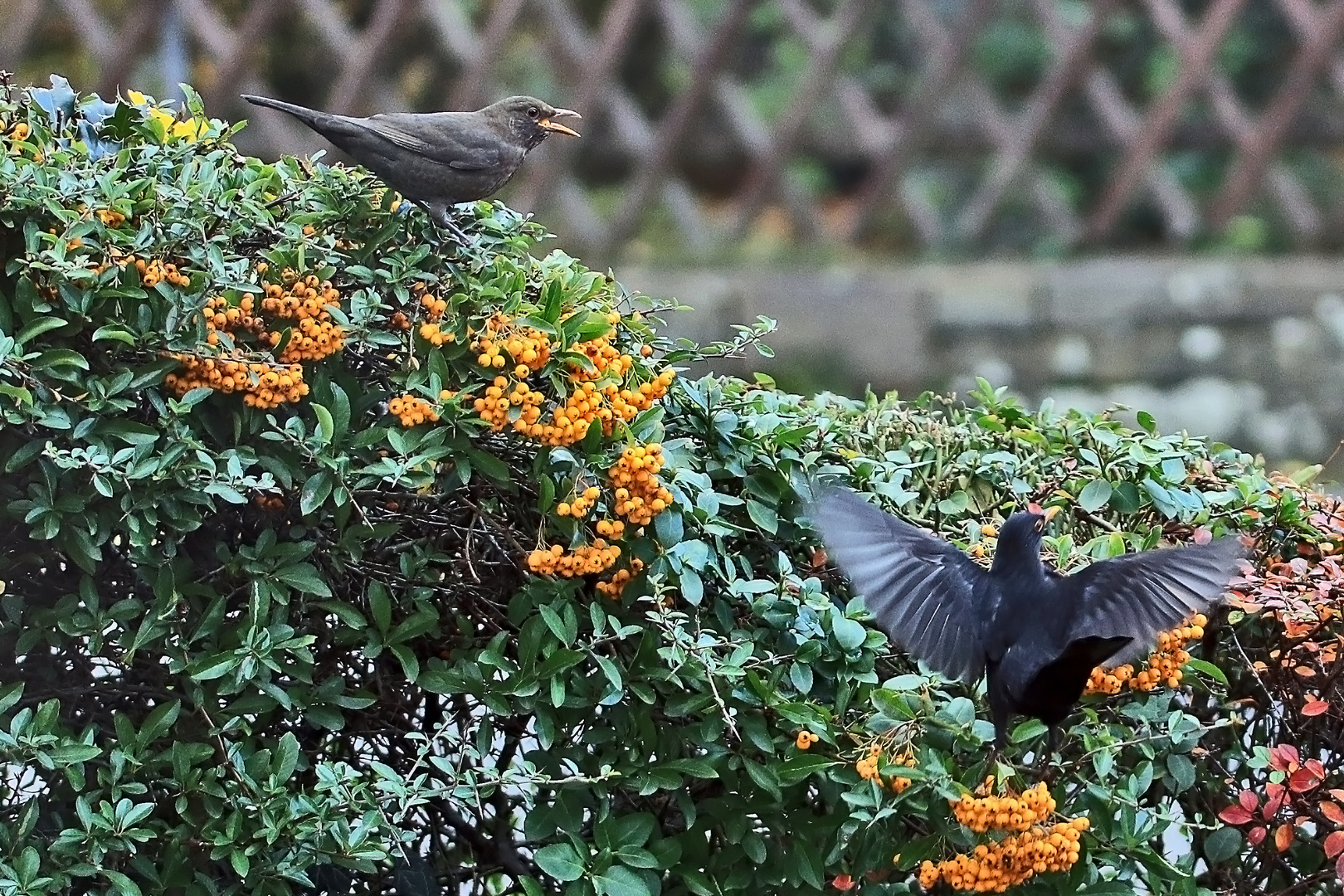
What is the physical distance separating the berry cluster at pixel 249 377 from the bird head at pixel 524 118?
0.47m

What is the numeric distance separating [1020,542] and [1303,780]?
46cm

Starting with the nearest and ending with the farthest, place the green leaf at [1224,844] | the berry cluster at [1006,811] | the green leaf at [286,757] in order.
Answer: the berry cluster at [1006,811], the green leaf at [286,757], the green leaf at [1224,844]

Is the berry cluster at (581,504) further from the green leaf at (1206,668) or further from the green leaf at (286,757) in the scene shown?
the green leaf at (1206,668)

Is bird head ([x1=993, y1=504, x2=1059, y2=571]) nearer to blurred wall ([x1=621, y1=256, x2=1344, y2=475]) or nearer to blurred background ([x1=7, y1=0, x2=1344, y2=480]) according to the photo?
blurred background ([x1=7, y1=0, x2=1344, y2=480])

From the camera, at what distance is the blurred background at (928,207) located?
18.2 feet

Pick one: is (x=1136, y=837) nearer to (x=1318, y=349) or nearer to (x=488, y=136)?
(x=488, y=136)

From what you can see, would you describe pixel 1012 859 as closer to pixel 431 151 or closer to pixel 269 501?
pixel 269 501

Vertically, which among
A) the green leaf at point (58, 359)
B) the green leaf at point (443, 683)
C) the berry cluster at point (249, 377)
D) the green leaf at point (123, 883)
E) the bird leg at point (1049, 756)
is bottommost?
the green leaf at point (123, 883)

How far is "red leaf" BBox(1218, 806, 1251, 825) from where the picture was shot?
1955 mm

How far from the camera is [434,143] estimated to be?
73.9 inches

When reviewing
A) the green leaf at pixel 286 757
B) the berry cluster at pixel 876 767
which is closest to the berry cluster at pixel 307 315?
the green leaf at pixel 286 757

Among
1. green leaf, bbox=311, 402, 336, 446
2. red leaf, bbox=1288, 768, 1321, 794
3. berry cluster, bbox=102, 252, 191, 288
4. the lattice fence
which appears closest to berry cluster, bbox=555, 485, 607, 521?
green leaf, bbox=311, 402, 336, 446

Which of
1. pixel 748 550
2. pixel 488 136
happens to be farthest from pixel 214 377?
pixel 748 550

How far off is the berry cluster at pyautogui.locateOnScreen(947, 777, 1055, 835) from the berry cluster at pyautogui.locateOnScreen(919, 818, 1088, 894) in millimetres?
23
